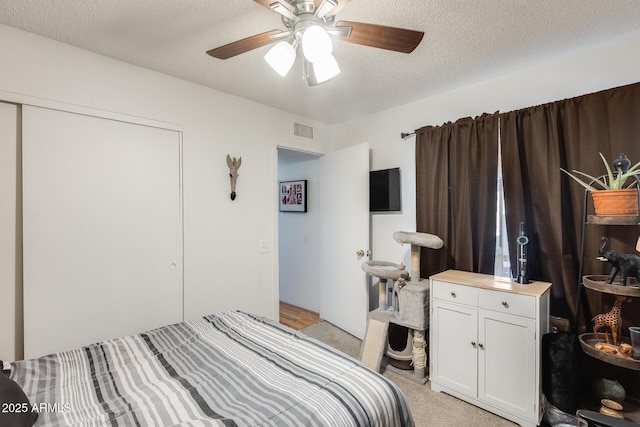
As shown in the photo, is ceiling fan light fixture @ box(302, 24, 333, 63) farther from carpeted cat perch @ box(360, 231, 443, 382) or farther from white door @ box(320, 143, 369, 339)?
white door @ box(320, 143, 369, 339)

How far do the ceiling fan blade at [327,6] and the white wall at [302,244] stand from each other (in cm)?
261

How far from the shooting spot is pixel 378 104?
117 inches

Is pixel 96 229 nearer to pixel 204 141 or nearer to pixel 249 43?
pixel 204 141

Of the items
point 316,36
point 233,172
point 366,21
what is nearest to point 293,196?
point 233,172

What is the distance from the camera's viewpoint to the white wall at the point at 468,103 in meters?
1.90

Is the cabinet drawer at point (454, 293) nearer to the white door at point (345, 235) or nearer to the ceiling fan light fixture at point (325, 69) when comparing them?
the white door at point (345, 235)

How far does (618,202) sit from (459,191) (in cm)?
101

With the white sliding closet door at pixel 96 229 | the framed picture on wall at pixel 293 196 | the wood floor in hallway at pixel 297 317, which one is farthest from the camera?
the framed picture on wall at pixel 293 196

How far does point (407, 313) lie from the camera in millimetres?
2432

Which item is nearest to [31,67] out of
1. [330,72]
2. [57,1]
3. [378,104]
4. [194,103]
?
[57,1]

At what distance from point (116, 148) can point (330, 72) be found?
5.52 ft

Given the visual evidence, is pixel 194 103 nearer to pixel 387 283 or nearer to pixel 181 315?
pixel 181 315

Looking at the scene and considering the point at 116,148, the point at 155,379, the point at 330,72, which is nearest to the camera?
the point at 155,379

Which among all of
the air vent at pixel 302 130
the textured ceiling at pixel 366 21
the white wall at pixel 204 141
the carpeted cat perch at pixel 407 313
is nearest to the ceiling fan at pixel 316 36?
the textured ceiling at pixel 366 21
